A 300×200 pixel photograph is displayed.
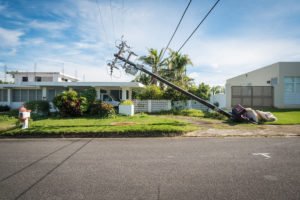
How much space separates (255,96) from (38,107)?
75.1 feet

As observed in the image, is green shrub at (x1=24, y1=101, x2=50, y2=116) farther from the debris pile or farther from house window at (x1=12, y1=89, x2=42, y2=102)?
the debris pile

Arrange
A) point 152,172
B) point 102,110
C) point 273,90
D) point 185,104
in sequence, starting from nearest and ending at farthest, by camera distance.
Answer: point 152,172 < point 102,110 < point 185,104 < point 273,90

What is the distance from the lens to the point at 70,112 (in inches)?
545

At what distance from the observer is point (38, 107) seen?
15188 millimetres

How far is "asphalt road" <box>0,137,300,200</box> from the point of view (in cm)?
314

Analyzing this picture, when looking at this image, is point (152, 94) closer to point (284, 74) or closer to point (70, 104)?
point (70, 104)

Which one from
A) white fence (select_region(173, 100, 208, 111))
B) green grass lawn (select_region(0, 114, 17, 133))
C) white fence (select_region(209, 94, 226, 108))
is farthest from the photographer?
white fence (select_region(209, 94, 226, 108))

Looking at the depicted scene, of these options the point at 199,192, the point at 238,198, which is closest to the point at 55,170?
the point at 199,192

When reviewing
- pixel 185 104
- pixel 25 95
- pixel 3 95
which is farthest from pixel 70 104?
pixel 3 95

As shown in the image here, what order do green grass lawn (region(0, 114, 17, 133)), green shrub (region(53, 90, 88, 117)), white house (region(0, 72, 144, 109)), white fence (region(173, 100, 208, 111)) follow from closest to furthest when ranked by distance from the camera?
green grass lawn (region(0, 114, 17, 133))
green shrub (region(53, 90, 88, 117))
white house (region(0, 72, 144, 109))
white fence (region(173, 100, 208, 111))

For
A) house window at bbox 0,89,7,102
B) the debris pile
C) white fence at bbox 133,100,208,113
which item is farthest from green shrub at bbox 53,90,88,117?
house window at bbox 0,89,7,102

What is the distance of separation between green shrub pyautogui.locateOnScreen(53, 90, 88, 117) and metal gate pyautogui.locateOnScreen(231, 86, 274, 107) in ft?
56.9

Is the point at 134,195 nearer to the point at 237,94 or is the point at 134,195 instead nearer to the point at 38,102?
the point at 38,102

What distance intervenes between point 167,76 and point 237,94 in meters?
9.67
